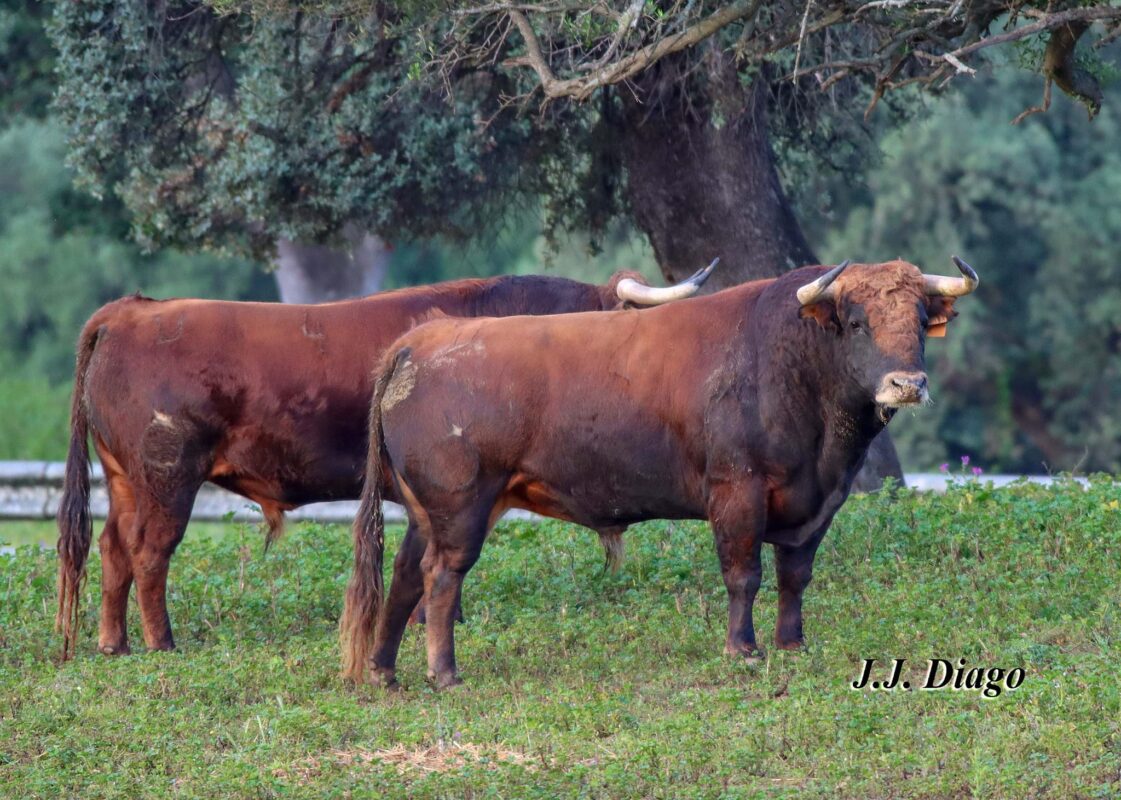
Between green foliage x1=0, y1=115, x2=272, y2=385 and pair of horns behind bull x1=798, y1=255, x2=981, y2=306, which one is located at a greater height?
pair of horns behind bull x1=798, y1=255, x2=981, y2=306

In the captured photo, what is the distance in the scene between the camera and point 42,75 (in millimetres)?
17266

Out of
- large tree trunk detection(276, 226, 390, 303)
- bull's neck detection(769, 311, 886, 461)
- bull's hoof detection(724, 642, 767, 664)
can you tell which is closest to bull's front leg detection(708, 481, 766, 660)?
bull's hoof detection(724, 642, 767, 664)

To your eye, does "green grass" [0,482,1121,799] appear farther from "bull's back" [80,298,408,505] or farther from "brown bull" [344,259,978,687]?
"bull's back" [80,298,408,505]

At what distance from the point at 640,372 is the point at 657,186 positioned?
4933mm

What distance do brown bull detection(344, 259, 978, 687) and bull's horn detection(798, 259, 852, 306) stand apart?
0.01 metres

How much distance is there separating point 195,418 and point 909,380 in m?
4.04

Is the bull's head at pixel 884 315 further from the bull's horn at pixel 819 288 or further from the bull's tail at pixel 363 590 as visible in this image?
the bull's tail at pixel 363 590

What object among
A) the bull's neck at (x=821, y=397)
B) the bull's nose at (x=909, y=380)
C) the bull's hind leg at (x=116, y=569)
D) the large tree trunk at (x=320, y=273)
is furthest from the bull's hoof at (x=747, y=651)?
the large tree trunk at (x=320, y=273)

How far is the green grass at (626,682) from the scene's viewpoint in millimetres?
6688

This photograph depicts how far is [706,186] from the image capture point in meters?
13.2

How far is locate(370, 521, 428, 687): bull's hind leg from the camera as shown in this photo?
28.2 ft

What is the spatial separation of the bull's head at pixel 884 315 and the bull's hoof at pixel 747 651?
1326 mm
